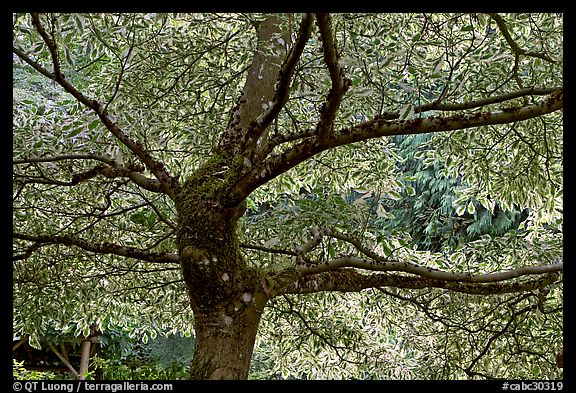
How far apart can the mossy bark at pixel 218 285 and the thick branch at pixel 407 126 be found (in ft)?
0.82

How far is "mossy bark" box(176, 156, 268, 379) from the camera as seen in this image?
227 cm

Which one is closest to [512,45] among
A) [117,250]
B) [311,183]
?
[311,183]

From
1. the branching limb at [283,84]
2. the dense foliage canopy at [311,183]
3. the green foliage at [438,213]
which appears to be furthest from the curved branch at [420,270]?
the green foliage at [438,213]

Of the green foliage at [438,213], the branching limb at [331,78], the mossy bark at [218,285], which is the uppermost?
the green foliage at [438,213]

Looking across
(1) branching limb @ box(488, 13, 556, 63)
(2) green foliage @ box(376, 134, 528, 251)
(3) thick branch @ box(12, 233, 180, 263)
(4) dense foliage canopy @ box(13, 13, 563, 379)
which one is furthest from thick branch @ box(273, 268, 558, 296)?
(2) green foliage @ box(376, 134, 528, 251)

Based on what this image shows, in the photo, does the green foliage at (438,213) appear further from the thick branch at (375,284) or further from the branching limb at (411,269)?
the branching limb at (411,269)

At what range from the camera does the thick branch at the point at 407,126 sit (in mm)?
2023

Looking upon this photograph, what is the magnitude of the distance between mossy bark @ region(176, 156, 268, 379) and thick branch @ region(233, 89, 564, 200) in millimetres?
250

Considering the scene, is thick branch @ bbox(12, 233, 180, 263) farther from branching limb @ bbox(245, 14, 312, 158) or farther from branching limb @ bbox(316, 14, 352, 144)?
branching limb @ bbox(316, 14, 352, 144)

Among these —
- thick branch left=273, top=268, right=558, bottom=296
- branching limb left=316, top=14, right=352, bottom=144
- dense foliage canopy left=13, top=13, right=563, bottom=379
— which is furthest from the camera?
dense foliage canopy left=13, top=13, right=563, bottom=379

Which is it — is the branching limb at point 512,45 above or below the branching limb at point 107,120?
above

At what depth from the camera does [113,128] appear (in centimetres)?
247
